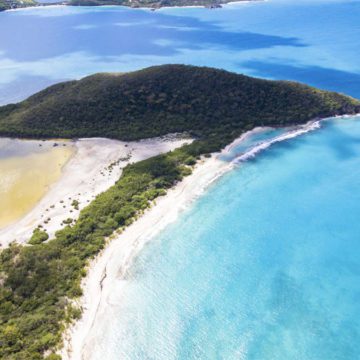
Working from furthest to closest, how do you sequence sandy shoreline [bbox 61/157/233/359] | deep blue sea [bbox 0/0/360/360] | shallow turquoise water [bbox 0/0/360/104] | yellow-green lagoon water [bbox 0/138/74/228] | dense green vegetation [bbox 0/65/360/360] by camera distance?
shallow turquoise water [bbox 0/0/360/104]
yellow-green lagoon water [bbox 0/138/74/228]
dense green vegetation [bbox 0/65/360/360]
deep blue sea [bbox 0/0/360/360]
sandy shoreline [bbox 61/157/233/359]

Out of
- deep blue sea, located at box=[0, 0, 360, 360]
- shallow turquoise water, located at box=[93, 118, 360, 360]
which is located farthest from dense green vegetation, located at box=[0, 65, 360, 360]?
shallow turquoise water, located at box=[93, 118, 360, 360]

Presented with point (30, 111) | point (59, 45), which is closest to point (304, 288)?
point (30, 111)

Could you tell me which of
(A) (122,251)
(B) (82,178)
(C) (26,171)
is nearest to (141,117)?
(B) (82,178)

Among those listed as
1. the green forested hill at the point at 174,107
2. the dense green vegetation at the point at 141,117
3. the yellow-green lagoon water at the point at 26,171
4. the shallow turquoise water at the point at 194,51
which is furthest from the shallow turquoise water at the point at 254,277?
the shallow turquoise water at the point at 194,51

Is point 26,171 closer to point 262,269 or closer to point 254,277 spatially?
point 254,277

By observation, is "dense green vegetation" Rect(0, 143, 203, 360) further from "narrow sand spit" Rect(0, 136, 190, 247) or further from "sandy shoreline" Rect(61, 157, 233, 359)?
"narrow sand spit" Rect(0, 136, 190, 247)

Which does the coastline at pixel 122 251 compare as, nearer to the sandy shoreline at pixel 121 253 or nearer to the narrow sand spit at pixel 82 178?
the sandy shoreline at pixel 121 253
